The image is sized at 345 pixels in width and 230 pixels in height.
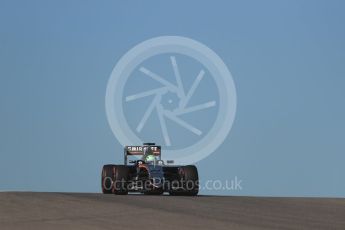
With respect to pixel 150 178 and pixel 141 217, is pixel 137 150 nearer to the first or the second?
pixel 150 178

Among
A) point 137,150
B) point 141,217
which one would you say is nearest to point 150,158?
point 137,150

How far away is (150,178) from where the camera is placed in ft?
109

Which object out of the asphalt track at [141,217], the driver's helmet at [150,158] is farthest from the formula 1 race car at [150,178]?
the asphalt track at [141,217]

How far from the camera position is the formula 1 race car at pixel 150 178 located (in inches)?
1313

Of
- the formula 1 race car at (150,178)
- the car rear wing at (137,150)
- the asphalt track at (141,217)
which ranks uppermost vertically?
the car rear wing at (137,150)

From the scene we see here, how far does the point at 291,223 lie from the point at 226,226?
2.18 metres

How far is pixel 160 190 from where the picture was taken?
109ft

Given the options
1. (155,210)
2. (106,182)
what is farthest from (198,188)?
(155,210)

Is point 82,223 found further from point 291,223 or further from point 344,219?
point 344,219

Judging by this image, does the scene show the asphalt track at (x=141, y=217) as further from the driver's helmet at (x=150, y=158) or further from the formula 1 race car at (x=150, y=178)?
the driver's helmet at (x=150, y=158)

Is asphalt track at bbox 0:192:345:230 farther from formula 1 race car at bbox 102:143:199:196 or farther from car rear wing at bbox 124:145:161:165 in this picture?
car rear wing at bbox 124:145:161:165

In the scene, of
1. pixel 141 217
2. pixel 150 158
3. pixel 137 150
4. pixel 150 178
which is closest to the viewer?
pixel 141 217

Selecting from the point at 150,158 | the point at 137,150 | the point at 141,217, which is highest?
the point at 137,150

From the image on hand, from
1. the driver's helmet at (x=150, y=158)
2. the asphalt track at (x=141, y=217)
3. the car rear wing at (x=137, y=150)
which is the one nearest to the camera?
the asphalt track at (x=141, y=217)
